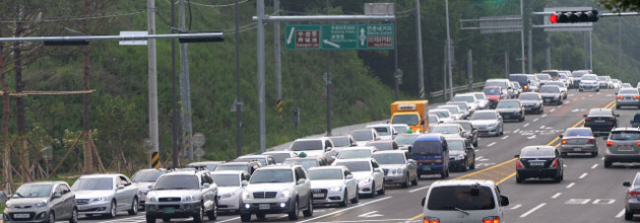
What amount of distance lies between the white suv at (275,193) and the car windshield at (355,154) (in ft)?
39.0

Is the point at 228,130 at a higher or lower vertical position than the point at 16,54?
lower

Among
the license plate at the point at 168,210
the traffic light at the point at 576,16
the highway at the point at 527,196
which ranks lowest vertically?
the highway at the point at 527,196

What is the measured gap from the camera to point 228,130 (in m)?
67.3

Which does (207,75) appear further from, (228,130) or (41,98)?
(41,98)

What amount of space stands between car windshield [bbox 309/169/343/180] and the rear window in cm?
1089

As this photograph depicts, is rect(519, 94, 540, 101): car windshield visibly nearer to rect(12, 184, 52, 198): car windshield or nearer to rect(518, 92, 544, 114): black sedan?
rect(518, 92, 544, 114): black sedan

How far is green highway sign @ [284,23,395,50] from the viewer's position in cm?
5156

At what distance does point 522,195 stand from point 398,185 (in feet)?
24.0

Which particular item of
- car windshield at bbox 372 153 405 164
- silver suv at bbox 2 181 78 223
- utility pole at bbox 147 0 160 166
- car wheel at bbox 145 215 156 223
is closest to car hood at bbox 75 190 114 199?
silver suv at bbox 2 181 78 223

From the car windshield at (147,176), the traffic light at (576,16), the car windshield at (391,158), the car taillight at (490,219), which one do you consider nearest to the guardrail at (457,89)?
the car windshield at (391,158)

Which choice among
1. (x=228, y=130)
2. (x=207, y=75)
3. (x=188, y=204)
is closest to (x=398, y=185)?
(x=188, y=204)

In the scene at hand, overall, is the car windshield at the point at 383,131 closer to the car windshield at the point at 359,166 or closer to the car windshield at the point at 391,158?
the car windshield at the point at 391,158

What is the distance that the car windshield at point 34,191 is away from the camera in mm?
31344

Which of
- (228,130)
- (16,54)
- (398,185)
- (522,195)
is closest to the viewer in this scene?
(522,195)
